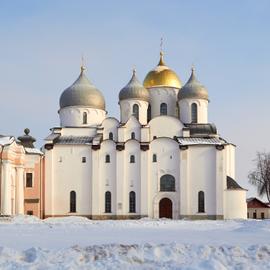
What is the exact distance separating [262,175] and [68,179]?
30.9m

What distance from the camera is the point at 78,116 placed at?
189ft

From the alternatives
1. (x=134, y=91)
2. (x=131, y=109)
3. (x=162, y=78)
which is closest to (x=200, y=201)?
(x=131, y=109)

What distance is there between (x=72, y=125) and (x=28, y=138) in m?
8.01

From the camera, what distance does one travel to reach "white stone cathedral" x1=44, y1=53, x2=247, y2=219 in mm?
53812

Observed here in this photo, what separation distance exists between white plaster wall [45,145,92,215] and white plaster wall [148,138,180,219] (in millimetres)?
5851

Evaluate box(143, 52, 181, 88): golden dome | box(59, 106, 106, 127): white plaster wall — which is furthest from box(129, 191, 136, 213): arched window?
box(143, 52, 181, 88): golden dome

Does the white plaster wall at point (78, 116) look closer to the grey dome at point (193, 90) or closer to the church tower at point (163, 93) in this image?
the church tower at point (163, 93)

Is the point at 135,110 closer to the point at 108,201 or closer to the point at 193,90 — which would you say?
the point at 193,90

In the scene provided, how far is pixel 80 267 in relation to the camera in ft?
49.0

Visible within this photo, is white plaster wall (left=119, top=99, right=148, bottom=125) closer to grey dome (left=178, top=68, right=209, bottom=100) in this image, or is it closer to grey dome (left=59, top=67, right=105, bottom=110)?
grey dome (left=59, top=67, right=105, bottom=110)

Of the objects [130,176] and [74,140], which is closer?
[130,176]

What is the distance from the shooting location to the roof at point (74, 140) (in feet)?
183

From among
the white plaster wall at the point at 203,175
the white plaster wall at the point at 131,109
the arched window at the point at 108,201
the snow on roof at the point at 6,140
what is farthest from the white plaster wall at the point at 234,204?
the snow on roof at the point at 6,140

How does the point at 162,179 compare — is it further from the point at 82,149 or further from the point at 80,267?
the point at 80,267
